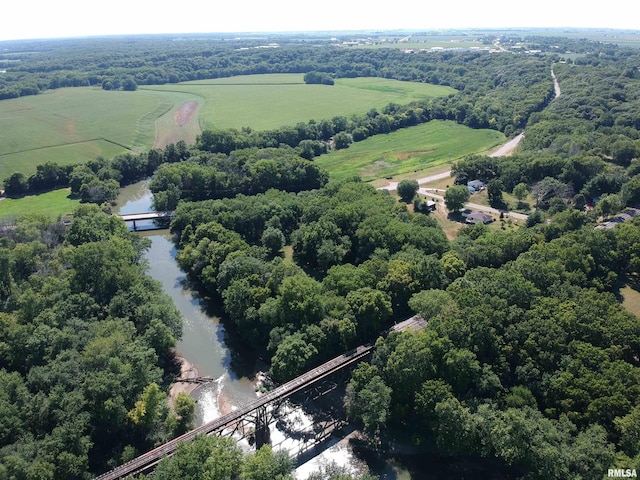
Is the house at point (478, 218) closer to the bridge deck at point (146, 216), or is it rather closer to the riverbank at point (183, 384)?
the riverbank at point (183, 384)

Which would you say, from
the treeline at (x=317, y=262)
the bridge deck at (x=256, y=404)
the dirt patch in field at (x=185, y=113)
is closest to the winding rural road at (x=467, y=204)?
the treeline at (x=317, y=262)

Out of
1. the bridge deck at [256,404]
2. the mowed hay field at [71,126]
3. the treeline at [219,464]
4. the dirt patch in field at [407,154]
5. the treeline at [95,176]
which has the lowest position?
the bridge deck at [256,404]

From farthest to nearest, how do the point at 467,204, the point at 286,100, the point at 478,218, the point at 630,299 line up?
the point at 286,100 < the point at 467,204 < the point at 478,218 < the point at 630,299

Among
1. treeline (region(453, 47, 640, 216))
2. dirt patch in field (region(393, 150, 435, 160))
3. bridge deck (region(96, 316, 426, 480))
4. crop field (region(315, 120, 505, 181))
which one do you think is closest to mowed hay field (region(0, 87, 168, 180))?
crop field (region(315, 120, 505, 181))

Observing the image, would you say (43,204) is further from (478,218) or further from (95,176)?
(478,218)

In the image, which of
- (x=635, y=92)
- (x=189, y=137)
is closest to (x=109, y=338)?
(x=189, y=137)

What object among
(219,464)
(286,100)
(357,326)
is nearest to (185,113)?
(286,100)

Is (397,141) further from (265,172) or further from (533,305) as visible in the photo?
(533,305)
